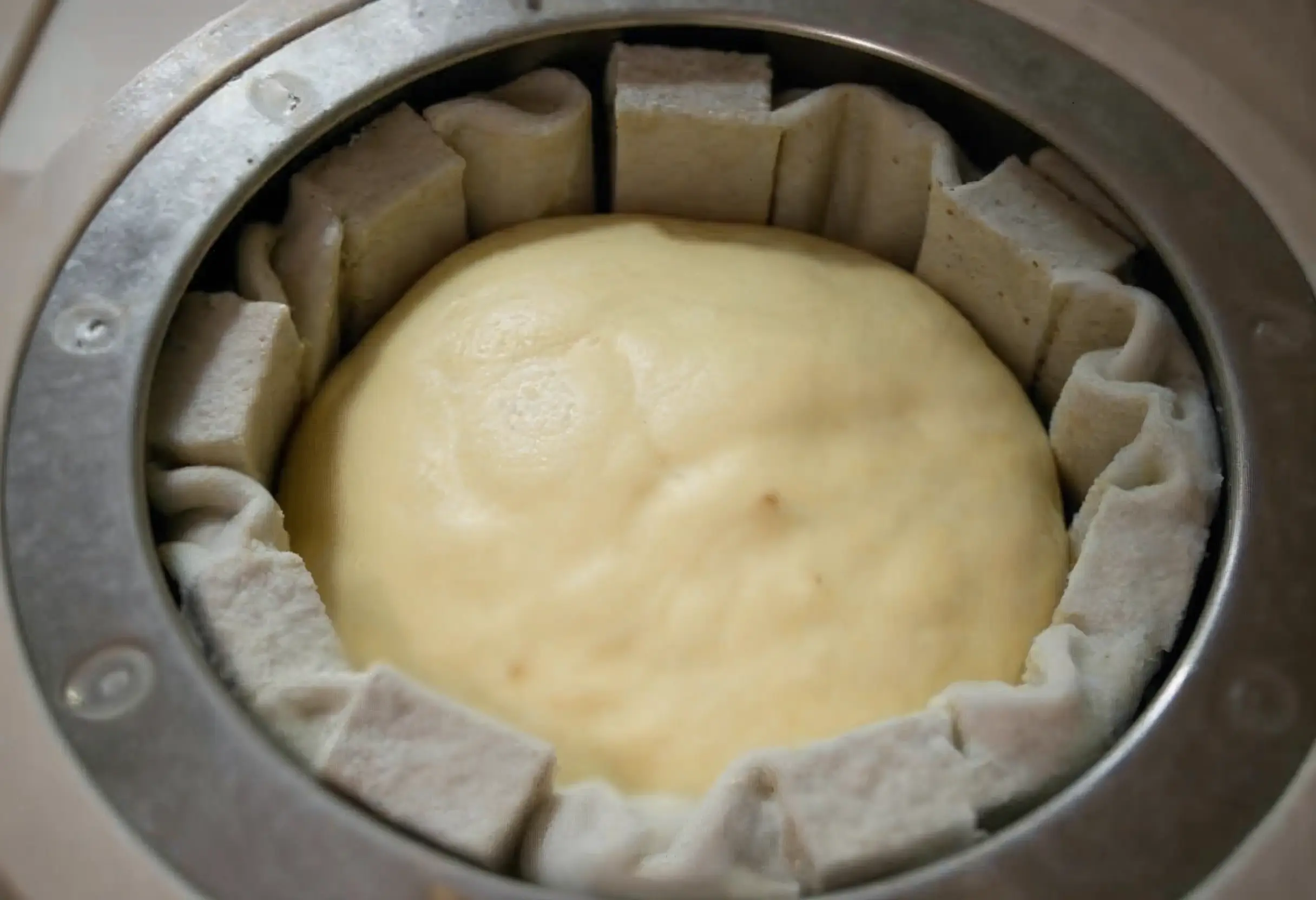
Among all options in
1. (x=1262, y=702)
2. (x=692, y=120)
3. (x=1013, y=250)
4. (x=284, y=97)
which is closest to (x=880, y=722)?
(x=1262, y=702)

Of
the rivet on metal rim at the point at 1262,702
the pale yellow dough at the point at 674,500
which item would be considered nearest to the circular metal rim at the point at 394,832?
the rivet on metal rim at the point at 1262,702

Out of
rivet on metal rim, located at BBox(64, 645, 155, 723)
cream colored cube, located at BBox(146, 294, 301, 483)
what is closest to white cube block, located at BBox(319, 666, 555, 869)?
rivet on metal rim, located at BBox(64, 645, 155, 723)

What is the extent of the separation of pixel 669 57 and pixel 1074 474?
526 mm

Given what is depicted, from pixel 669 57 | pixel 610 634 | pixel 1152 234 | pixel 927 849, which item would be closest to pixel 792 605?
pixel 610 634

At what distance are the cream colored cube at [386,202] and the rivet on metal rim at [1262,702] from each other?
77 cm

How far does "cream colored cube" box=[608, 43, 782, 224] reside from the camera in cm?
120

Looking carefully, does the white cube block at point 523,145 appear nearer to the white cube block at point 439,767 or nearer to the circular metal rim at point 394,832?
the circular metal rim at point 394,832

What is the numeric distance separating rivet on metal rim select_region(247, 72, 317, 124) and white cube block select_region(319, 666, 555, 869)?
507mm

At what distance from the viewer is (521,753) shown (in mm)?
820

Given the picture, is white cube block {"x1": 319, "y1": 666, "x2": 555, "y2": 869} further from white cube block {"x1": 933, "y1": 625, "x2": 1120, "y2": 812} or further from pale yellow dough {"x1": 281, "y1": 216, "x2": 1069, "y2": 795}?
white cube block {"x1": 933, "y1": 625, "x2": 1120, "y2": 812}

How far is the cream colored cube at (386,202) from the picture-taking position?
3.76ft

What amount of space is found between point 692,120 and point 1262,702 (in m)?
0.68

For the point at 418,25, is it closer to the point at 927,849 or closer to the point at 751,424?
the point at 751,424

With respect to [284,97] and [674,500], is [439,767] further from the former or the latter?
[284,97]
